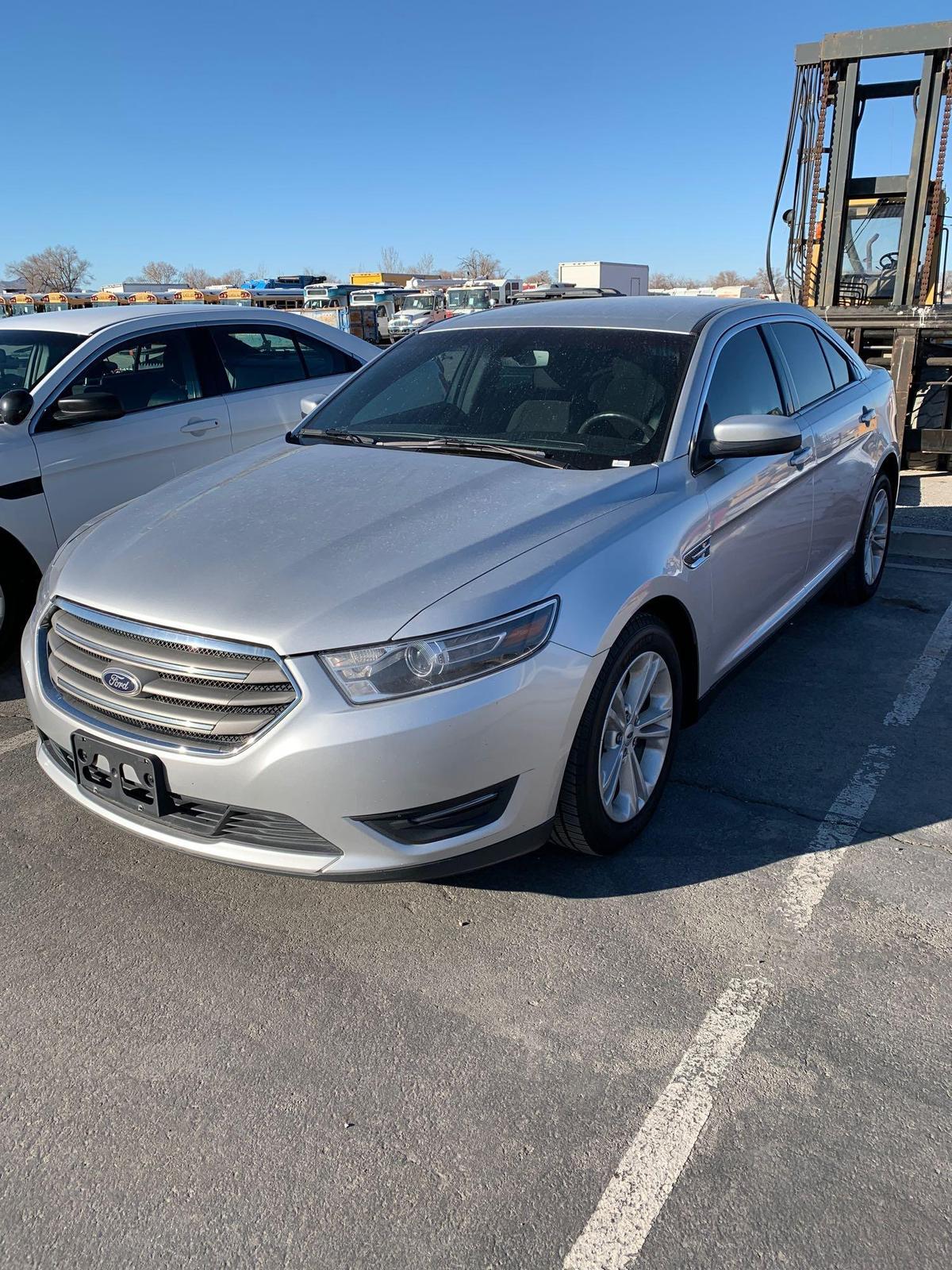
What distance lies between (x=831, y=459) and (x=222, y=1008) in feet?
11.5

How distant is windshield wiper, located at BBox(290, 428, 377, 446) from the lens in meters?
3.83

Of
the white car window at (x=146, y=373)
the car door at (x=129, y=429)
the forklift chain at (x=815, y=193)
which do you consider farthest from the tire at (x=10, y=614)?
the forklift chain at (x=815, y=193)

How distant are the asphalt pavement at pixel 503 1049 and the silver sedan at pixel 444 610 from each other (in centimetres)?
33

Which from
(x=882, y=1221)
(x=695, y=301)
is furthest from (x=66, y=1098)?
(x=695, y=301)

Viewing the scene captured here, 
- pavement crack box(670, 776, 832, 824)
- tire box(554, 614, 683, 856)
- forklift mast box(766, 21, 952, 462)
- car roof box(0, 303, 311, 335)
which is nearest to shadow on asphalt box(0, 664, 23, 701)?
car roof box(0, 303, 311, 335)

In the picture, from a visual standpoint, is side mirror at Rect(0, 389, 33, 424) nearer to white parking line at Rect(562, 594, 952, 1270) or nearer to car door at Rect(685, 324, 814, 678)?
car door at Rect(685, 324, 814, 678)

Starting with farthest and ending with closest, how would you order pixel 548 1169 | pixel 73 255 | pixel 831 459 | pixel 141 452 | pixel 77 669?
pixel 73 255
pixel 141 452
pixel 831 459
pixel 77 669
pixel 548 1169

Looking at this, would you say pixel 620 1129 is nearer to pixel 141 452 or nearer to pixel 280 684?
pixel 280 684

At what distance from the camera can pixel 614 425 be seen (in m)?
3.49

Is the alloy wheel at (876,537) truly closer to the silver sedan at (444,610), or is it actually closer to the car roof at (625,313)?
the car roof at (625,313)

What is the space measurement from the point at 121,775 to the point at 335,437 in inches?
70.5

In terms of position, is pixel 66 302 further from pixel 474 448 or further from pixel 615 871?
pixel 615 871

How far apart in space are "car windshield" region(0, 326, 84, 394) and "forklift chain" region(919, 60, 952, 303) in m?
8.88

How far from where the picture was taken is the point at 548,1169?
2027 millimetres
